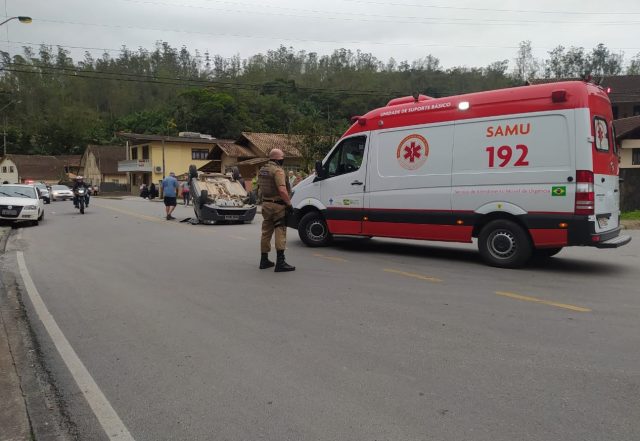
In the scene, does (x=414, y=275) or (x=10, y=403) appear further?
(x=414, y=275)

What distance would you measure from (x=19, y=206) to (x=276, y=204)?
12596 millimetres

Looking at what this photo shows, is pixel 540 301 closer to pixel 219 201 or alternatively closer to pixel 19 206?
pixel 219 201

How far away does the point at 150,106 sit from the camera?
9606 centimetres

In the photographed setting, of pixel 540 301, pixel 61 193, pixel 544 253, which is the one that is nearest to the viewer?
pixel 540 301

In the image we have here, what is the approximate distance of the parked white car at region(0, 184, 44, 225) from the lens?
1695 centimetres

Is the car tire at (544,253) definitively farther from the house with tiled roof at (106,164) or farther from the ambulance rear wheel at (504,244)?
the house with tiled roof at (106,164)

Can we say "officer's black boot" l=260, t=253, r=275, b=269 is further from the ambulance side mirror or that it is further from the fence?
the fence

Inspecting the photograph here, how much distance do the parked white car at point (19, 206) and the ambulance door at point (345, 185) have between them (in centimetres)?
1156

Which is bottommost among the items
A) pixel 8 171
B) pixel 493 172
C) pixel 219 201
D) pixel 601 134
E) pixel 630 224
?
pixel 630 224

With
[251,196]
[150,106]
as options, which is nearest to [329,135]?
[251,196]

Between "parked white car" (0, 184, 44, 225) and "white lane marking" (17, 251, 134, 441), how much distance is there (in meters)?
12.3

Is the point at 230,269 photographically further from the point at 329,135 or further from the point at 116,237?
the point at 329,135

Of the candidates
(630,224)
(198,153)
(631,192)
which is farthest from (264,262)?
(198,153)

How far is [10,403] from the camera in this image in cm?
354
